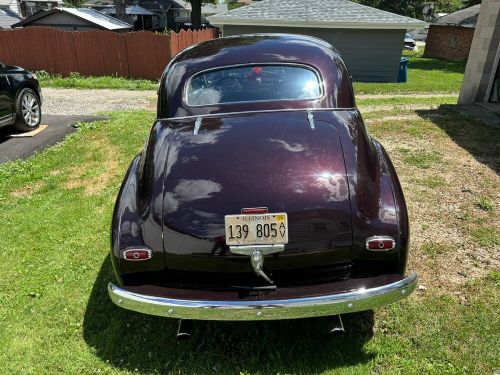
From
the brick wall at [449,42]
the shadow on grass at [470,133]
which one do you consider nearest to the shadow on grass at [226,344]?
the shadow on grass at [470,133]

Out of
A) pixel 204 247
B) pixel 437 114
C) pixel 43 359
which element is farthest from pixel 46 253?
pixel 437 114

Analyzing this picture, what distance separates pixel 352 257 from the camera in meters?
2.53

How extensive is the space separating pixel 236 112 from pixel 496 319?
238 cm

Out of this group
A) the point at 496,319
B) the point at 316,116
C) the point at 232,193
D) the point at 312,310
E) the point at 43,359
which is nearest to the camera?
the point at 312,310

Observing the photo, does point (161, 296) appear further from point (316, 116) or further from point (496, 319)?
point (496, 319)

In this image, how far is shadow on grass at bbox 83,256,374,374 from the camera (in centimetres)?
272

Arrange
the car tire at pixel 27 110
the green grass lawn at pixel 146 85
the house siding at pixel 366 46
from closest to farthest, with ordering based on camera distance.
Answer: the car tire at pixel 27 110 → the green grass lawn at pixel 146 85 → the house siding at pixel 366 46

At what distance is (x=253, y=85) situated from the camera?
355 centimetres

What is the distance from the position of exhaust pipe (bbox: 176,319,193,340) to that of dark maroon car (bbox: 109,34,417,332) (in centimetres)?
38

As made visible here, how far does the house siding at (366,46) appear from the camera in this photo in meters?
17.9

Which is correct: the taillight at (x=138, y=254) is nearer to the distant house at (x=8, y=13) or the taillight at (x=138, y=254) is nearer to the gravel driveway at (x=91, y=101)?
the gravel driveway at (x=91, y=101)

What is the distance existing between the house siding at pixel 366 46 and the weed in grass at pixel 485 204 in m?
14.4

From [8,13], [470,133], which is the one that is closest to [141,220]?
[470,133]

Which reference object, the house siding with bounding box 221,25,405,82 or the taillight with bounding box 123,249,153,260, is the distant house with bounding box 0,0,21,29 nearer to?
the house siding with bounding box 221,25,405,82
